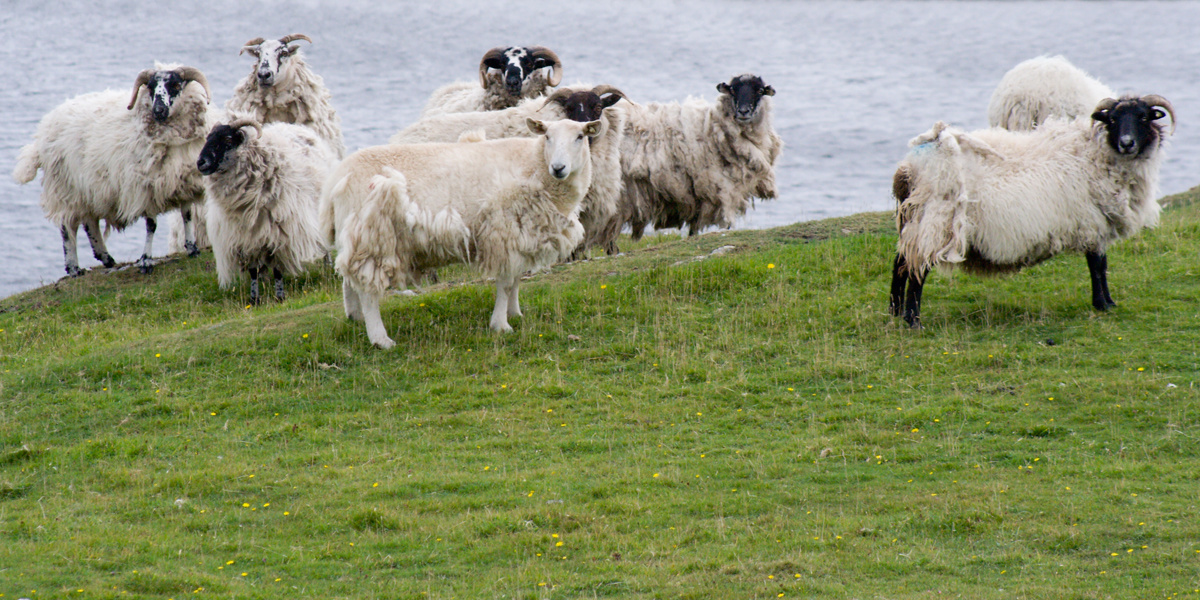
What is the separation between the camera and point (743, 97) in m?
15.7

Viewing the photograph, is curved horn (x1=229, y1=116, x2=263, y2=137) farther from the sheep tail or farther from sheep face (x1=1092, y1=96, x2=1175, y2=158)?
sheep face (x1=1092, y1=96, x2=1175, y2=158)

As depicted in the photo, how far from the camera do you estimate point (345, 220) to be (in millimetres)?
11727

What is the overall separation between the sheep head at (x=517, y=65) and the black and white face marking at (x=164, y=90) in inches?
165

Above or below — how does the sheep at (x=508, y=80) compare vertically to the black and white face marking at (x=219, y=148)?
above

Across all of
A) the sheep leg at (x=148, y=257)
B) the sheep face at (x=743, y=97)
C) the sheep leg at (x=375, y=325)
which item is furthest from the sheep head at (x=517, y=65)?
the sheep leg at (x=375, y=325)

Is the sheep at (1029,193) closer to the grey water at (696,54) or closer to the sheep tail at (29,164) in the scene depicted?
the sheep tail at (29,164)

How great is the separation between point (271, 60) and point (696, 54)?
40163 mm

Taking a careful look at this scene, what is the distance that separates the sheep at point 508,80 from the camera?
1673cm

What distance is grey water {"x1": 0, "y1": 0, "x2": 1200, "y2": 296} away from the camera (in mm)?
44781

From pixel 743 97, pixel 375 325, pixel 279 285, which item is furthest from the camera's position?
pixel 743 97

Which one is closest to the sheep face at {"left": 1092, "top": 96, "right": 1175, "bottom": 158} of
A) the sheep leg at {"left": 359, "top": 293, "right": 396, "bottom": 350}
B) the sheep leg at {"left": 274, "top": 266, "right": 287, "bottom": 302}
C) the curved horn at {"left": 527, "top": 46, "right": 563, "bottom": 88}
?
the sheep leg at {"left": 359, "top": 293, "right": 396, "bottom": 350}

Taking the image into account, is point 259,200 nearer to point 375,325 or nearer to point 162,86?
point 162,86

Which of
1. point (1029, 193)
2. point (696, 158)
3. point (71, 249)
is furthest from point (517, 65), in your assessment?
point (1029, 193)

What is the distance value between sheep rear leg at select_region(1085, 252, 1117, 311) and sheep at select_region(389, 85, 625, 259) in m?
5.51
